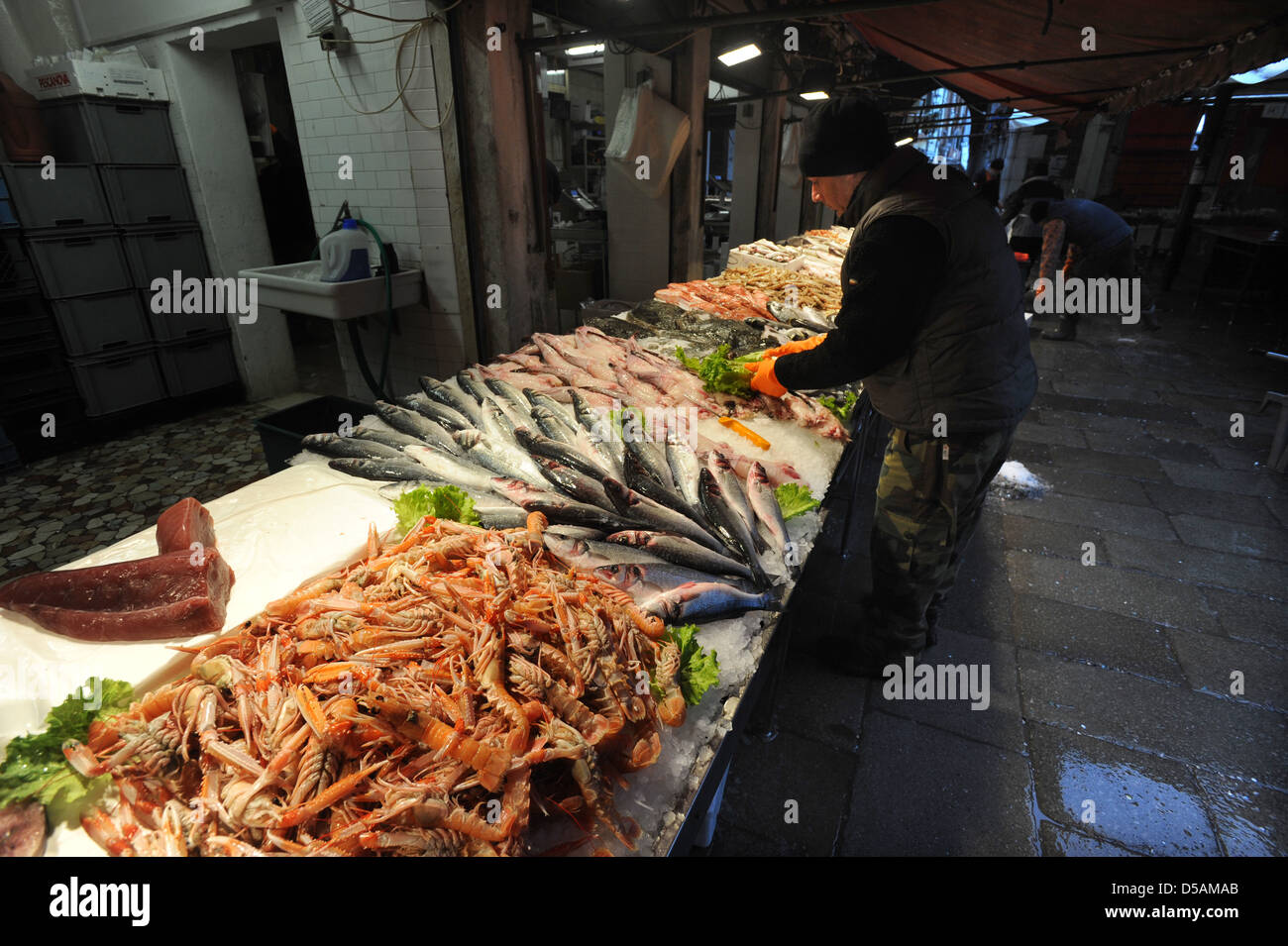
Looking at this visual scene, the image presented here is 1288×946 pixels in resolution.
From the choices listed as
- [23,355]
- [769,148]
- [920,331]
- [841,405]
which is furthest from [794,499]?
[769,148]

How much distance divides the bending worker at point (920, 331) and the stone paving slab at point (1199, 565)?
8.64ft

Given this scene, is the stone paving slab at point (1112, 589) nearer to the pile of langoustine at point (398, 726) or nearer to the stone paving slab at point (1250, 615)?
the stone paving slab at point (1250, 615)

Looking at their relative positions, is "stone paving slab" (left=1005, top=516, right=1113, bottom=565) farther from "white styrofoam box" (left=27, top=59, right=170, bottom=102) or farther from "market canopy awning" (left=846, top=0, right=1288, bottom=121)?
"white styrofoam box" (left=27, top=59, right=170, bottom=102)

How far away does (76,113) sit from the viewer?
697 centimetres

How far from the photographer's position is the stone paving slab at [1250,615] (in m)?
4.07

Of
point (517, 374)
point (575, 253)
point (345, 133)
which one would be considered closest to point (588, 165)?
point (575, 253)

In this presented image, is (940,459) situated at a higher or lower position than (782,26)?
lower

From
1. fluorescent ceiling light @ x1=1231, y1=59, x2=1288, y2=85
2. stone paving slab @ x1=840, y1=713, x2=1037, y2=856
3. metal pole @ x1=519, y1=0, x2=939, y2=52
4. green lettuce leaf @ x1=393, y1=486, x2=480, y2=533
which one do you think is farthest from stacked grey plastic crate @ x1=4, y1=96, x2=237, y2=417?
fluorescent ceiling light @ x1=1231, y1=59, x2=1288, y2=85

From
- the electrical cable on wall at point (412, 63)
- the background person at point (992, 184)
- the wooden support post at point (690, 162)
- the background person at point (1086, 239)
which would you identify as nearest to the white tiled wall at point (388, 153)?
the electrical cable on wall at point (412, 63)

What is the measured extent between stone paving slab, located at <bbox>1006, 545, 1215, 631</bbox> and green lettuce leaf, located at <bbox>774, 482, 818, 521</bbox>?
266 centimetres

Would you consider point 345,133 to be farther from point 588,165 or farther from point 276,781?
point 588,165

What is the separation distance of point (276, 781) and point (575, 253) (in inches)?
451

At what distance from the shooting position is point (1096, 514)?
5.57 meters
